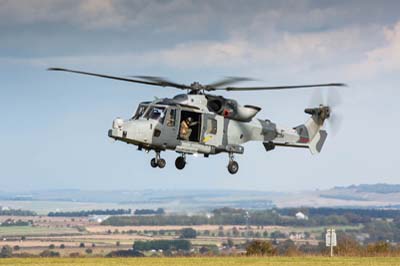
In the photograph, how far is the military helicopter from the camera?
127 feet

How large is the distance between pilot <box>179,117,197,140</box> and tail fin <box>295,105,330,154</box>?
9139mm

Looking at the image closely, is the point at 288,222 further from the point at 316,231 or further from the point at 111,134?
the point at 111,134

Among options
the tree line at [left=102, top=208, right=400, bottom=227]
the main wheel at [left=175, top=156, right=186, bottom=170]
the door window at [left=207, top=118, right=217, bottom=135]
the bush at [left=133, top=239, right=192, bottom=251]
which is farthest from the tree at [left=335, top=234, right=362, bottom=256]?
the tree line at [left=102, top=208, right=400, bottom=227]

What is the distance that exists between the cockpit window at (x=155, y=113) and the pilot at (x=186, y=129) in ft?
4.15

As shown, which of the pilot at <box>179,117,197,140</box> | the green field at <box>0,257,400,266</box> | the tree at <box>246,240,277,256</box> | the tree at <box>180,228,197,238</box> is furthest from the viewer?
the tree at <box>180,228,197,238</box>

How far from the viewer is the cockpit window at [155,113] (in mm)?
39219

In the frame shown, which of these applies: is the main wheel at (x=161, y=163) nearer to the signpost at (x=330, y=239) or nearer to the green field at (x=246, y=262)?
the green field at (x=246, y=262)

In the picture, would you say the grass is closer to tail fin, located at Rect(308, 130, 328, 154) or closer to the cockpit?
tail fin, located at Rect(308, 130, 328, 154)

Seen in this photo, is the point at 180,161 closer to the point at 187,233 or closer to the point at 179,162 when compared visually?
the point at 179,162

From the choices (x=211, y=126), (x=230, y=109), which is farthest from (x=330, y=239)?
(x=211, y=126)

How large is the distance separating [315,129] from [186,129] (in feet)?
35.2

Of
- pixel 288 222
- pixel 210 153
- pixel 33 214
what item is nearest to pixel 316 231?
pixel 288 222

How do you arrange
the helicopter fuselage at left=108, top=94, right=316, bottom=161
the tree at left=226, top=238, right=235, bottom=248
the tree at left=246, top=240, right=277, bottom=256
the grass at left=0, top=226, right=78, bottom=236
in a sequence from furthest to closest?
the grass at left=0, top=226, right=78, bottom=236
the tree at left=226, top=238, right=235, bottom=248
the tree at left=246, top=240, right=277, bottom=256
the helicopter fuselage at left=108, top=94, right=316, bottom=161

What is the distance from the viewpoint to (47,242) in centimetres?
11831
